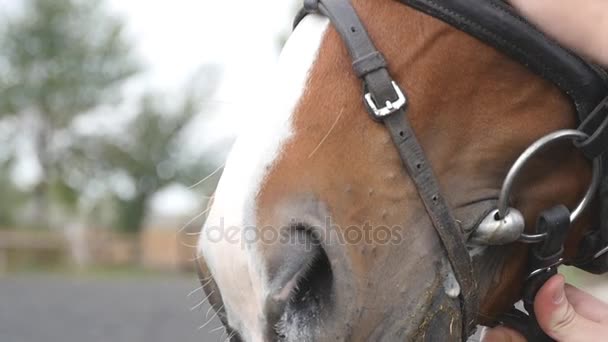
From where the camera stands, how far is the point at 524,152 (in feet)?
5.47

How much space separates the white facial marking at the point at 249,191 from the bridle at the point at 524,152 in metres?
0.13

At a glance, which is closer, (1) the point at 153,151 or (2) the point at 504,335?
(2) the point at 504,335

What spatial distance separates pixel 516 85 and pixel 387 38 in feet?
1.00

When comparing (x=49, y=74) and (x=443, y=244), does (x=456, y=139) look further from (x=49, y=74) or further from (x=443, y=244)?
(x=49, y=74)

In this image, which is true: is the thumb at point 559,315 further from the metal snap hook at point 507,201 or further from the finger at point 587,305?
the metal snap hook at point 507,201

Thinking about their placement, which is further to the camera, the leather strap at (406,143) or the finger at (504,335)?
the finger at (504,335)

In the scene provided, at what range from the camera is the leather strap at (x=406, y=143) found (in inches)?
62.9

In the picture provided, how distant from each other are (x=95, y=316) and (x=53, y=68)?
23.8 meters

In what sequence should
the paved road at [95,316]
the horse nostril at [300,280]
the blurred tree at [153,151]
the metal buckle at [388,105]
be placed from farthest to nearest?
the blurred tree at [153,151], the paved road at [95,316], the metal buckle at [388,105], the horse nostril at [300,280]

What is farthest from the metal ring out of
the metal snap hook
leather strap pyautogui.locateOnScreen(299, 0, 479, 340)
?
leather strap pyautogui.locateOnScreen(299, 0, 479, 340)

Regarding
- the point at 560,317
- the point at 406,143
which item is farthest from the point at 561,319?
the point at 406,143

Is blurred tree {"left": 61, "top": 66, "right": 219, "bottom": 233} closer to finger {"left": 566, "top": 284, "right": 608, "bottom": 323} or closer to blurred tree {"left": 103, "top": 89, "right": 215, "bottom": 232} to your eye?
blurred tree {"left": 103, "top": 89, "right": 215, "bottom": 232}

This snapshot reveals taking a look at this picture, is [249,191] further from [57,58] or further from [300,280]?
[57,58]

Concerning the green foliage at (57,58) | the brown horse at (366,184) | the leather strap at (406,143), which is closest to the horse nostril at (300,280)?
the brown horse at (366,184)
